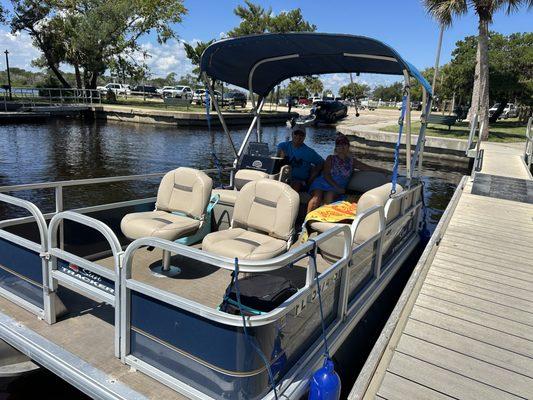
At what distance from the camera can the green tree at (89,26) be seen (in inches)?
1185

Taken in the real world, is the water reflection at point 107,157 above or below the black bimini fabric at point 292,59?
below

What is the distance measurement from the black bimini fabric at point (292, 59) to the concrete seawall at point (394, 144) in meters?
10.8

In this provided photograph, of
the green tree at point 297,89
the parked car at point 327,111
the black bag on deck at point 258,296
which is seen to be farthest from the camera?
the green tree at point 297,89

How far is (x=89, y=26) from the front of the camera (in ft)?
98.6

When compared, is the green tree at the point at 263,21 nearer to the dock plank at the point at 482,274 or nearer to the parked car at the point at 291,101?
the parked car at the point at 291,101

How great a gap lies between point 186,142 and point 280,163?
1457 cm

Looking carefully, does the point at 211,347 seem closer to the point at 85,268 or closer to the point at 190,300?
the point at 190,300

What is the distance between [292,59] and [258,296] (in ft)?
13.0

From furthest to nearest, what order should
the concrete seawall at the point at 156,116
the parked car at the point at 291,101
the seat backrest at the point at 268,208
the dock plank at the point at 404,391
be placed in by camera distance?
the concrete seawall at the point at 156,116
the parked car at the point at 291,101
the seat backrest at the point at 268,208
the dock plank at the point at 404,391

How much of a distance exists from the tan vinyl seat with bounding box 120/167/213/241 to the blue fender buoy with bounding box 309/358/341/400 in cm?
179

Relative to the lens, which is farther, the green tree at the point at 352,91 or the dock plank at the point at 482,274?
the green tree at the point at 352,91

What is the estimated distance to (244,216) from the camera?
389cm

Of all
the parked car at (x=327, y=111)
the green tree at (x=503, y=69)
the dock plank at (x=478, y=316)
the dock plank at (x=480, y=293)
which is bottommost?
the dock plank at (x=478, y=316)

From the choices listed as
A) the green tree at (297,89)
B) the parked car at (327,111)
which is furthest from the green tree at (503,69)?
the green tree at (297,89)
